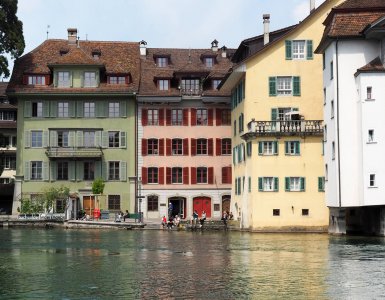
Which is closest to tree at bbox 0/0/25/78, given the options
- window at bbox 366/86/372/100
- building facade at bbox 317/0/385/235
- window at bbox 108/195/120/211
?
window at bbox 108/195/120/211

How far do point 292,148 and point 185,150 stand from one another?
19980mm

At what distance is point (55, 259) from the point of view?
37.3m

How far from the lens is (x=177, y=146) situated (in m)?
81.9

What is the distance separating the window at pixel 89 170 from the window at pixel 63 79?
8.66 m

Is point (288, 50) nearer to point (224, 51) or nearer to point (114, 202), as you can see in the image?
point (224, 51)

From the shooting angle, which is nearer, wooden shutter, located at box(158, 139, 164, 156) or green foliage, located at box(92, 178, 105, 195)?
green foliage, located at box(92, 178, 105, 195)

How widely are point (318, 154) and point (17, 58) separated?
3564 centimetres

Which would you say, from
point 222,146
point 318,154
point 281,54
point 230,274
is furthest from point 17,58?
point 230,274

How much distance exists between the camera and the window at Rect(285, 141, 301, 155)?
64.1 m

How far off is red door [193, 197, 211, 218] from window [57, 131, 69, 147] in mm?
15123

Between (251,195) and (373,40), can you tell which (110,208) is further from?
(373,40)

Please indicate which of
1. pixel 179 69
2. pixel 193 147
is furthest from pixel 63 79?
pixel 193 147

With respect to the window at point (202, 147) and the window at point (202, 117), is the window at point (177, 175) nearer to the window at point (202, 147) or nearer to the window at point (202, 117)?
the window at point (202, 147)

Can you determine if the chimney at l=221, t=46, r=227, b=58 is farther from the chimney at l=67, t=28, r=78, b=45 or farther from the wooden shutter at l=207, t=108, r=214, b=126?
the chimney at l=67, t=28, r=78, b=45
